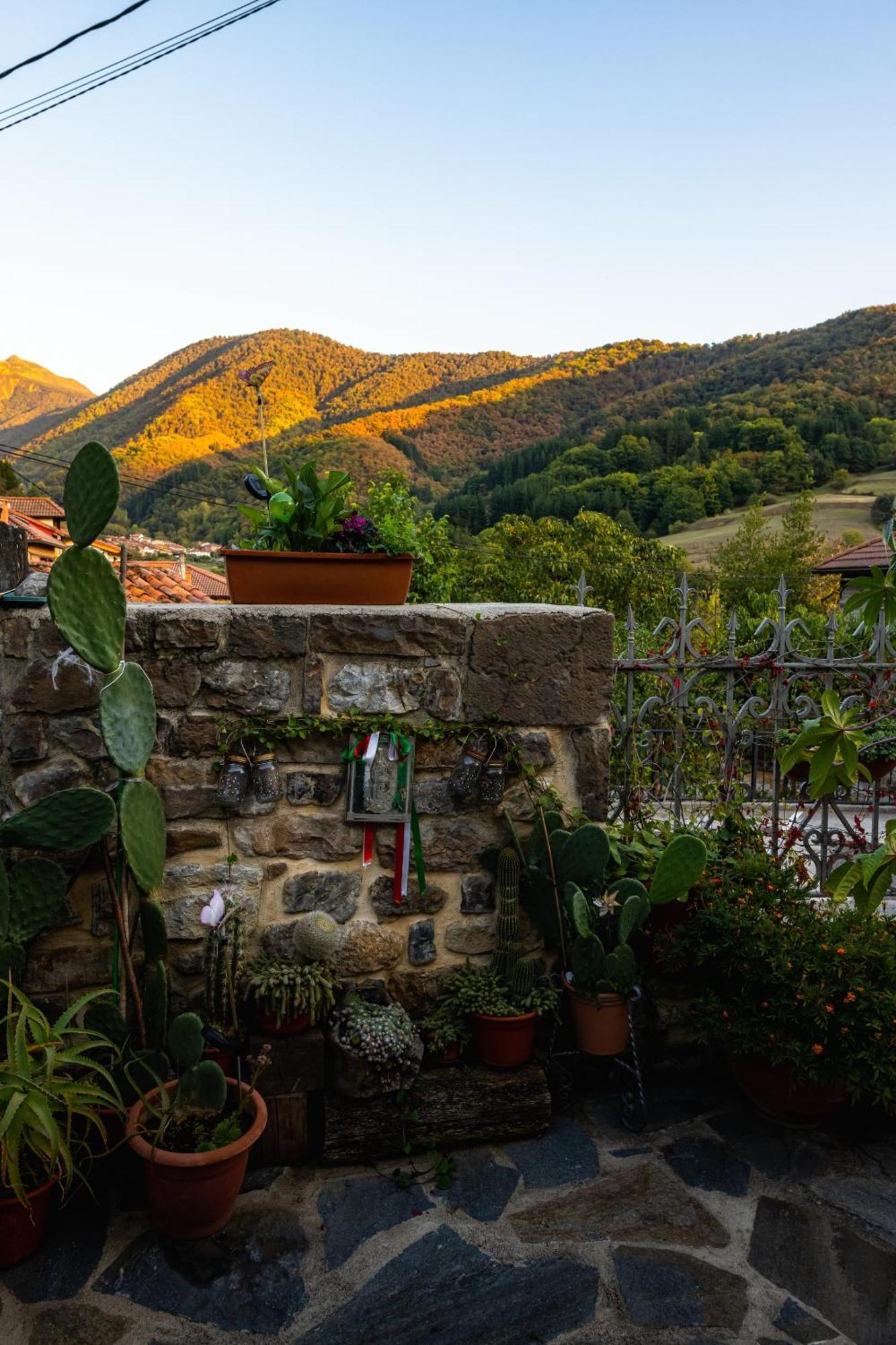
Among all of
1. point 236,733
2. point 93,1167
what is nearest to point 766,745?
point 236,733

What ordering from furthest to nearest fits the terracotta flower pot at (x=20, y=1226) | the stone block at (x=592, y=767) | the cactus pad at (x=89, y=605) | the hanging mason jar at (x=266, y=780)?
the stone block at (x=592, y=767) → the hanging mason jar at (x=266, y=780) → the cactus pad at (x=89, y=605) → the terracotta flower pot at (x=20, y=1226)

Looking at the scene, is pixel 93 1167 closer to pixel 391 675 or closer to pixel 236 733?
pixel 236 733

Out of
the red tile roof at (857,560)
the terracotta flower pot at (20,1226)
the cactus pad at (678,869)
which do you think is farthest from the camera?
the red tile roof at (857,560)

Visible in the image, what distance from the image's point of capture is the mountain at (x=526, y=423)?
29219 mm

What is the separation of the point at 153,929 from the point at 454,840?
0.85 meters

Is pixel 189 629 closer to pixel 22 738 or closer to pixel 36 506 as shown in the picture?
pixel 22 738

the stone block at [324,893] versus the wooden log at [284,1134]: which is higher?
the stone block at [324,893]

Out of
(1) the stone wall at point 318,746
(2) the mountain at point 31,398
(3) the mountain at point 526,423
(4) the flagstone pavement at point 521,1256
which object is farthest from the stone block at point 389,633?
(2) the mountain at point 31,398

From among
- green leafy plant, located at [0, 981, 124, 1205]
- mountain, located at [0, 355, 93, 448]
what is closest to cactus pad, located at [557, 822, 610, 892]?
green leafy plant, located at [0, 981, 124, 1205]

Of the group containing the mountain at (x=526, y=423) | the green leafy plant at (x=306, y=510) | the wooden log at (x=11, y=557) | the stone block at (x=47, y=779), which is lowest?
the stone block at (x=47, y=779)

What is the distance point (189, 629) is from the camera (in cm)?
217

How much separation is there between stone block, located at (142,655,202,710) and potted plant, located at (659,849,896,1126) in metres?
1.54

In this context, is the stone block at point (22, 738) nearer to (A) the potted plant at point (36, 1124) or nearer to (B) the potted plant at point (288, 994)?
(A) the potted plant at point (36, 1124)

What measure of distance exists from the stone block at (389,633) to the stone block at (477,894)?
670 millimetres
